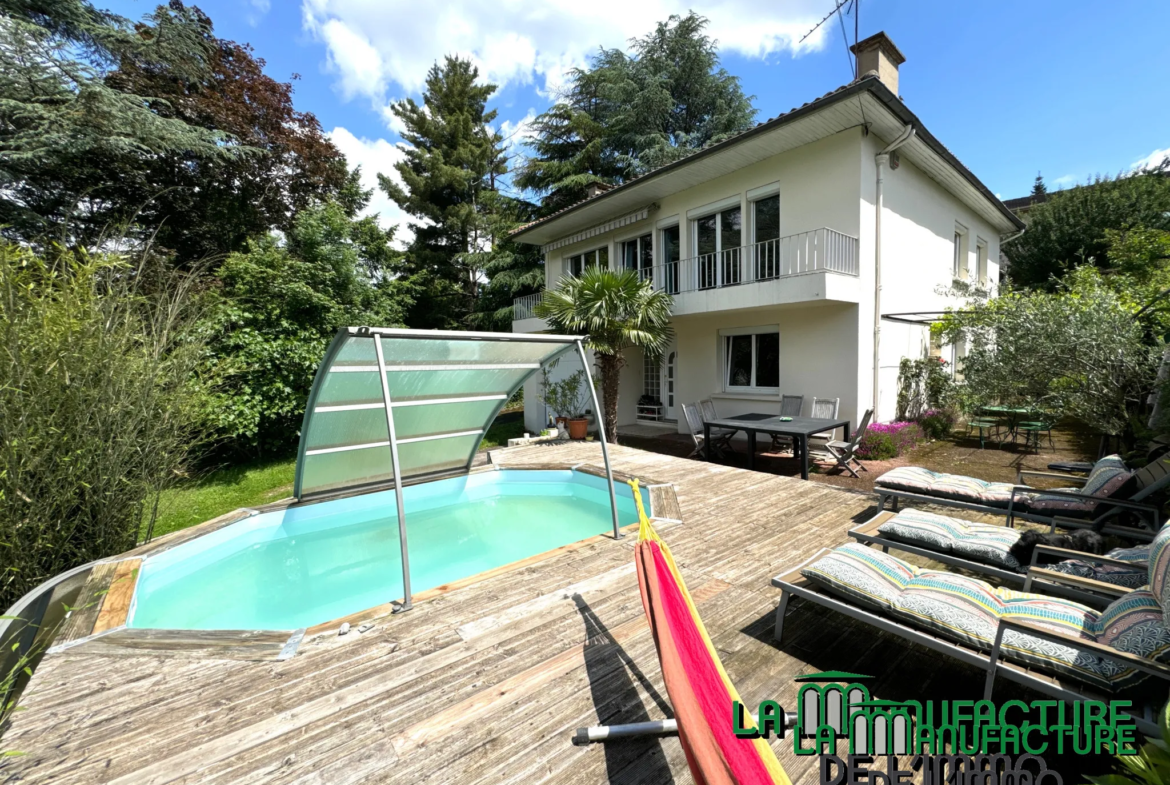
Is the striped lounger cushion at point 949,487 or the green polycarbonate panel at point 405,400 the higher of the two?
the green polycarbonate panel at point 405,400

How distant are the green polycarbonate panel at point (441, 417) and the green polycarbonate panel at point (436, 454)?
0.90 feet

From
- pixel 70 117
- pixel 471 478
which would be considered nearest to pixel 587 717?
pixel 471 478

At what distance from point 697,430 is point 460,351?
6.70 meters

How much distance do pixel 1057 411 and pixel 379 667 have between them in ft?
27.3

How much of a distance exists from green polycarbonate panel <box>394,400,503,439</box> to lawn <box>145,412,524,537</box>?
11.4 ft

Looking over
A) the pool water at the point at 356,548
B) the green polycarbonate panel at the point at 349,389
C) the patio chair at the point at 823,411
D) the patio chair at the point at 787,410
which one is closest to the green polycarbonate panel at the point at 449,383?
the green polycarbonate panel at the point at 349,389

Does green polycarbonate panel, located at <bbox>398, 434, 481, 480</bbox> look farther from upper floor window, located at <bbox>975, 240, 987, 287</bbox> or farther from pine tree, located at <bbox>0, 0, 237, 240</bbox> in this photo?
upper floor window, located at <bbox>975, 240, 987, 287</bbox>

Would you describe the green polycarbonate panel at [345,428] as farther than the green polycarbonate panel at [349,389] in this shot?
Yes

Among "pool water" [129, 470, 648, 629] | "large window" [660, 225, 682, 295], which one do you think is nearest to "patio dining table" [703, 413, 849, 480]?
"pool water" [129, 470, 648, 629]

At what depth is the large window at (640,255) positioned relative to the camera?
532 inches

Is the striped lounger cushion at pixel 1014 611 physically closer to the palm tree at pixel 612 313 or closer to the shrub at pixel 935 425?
the palm tree at pixel 612 313

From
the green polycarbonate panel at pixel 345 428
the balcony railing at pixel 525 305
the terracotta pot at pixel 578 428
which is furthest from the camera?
the balcony railing at pixel 525 305

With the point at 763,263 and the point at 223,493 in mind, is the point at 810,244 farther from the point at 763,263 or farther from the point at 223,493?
the point at 223,493

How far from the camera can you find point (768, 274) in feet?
34.6
